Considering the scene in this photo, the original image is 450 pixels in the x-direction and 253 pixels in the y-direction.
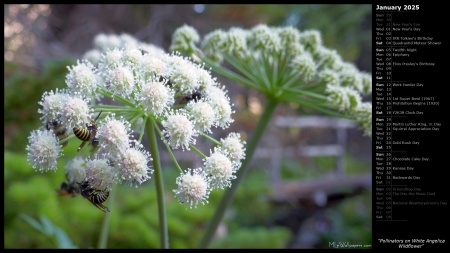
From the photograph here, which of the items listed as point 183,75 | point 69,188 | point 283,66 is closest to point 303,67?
point 283,66

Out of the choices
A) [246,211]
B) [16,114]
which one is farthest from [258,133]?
[246,211]

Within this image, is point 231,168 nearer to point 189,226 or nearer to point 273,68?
point 273,68

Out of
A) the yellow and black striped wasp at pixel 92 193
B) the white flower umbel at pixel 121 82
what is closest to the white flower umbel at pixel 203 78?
the white flower umbel at pixel 121 82

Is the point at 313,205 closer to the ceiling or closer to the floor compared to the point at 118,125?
closer to the floor

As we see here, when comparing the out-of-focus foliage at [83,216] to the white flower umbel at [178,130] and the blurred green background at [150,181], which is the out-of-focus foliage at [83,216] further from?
the white flower umbel at [178,130]

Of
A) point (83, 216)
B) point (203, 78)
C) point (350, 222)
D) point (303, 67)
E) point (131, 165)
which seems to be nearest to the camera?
point (131, 165)

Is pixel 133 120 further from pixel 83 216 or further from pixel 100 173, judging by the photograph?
pixel 83 216
